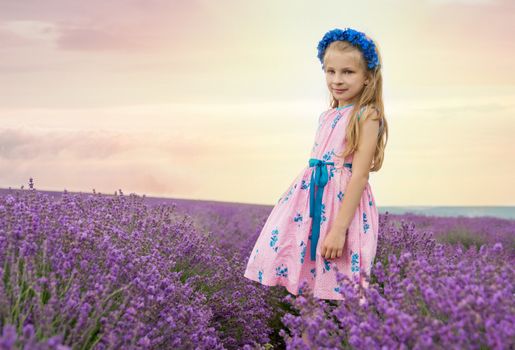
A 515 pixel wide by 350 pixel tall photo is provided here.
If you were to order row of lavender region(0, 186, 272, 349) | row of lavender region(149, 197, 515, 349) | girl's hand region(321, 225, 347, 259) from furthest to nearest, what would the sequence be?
girl's hand region(321, 225, 347, 259)
row of lavender region(0, 186, 272, 349)
row of lavender region(149, 197, 515, 349)

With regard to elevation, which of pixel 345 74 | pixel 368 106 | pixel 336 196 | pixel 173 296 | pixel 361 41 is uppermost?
pixel 361 41

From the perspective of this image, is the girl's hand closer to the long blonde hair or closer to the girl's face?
the long blonde hair

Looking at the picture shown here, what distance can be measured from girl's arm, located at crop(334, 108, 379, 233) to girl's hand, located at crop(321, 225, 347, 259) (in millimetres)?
12

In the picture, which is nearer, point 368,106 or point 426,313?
point 426,313

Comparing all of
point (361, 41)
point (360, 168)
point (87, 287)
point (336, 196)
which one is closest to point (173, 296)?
point (87, 287)

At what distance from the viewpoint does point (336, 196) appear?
3.18m

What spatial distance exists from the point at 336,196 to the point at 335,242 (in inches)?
11.1

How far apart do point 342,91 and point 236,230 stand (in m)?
4.83

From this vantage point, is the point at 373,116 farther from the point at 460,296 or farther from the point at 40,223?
the point at 40,223

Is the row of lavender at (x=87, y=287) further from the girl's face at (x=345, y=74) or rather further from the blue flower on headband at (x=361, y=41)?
the blue flower on headband at (x=361, y=41)

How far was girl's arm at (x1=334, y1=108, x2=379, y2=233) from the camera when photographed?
3.02 metres

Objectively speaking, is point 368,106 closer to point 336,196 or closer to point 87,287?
point 336,196

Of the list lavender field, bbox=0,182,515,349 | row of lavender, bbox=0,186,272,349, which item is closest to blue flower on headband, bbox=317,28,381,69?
lavender field, bbox=0,182,515,349

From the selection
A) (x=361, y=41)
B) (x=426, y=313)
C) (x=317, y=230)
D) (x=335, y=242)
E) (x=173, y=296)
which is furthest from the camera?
(x=361, y=41)
